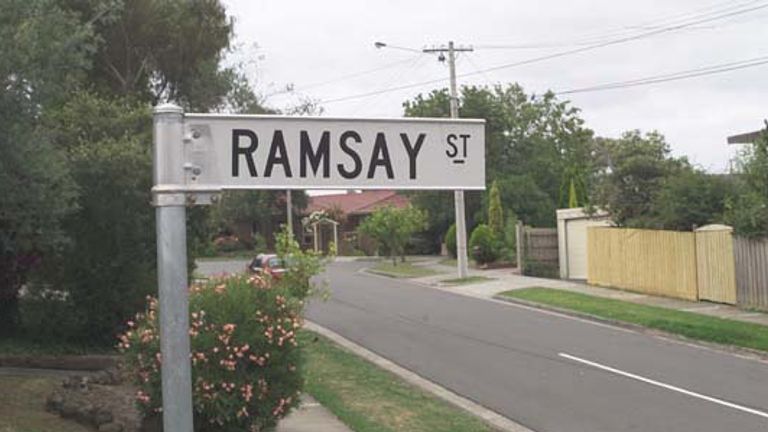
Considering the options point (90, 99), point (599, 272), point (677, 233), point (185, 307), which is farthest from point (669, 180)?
point (185, 307)

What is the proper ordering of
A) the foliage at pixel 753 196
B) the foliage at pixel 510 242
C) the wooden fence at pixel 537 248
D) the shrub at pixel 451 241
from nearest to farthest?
the foliage at pixel 753 196
the wooden fence at pixel 537 248
the foliage at pixel 510 242
the shrub at pixel 451 241

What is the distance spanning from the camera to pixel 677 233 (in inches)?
985

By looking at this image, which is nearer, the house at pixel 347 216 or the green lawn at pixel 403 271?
the green lawn at pixel 403 271

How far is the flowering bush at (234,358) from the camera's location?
7609mm

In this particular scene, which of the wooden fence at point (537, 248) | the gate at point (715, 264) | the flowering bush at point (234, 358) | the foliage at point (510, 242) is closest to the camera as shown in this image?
the flowering bush at point (234, 358)

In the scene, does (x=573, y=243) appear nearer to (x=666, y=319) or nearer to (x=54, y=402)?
(x=666, y=319)

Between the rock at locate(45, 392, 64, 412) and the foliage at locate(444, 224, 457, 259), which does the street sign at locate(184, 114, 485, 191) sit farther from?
the foliage at locate(444, 224, 457, 259)

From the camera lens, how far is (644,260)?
26781mm

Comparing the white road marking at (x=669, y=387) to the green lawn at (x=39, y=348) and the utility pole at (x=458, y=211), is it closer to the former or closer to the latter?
the green lawn at (x=39, y=348)

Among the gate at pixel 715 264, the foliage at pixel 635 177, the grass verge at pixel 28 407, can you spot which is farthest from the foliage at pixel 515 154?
the grass verge at pixel 28 407

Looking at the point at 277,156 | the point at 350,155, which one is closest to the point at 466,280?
the point at 350,155

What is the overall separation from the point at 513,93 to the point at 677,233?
35563 mm

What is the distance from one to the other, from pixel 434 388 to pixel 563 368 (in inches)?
103

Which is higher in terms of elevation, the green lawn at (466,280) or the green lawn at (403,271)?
the green lawn at (403,271)
